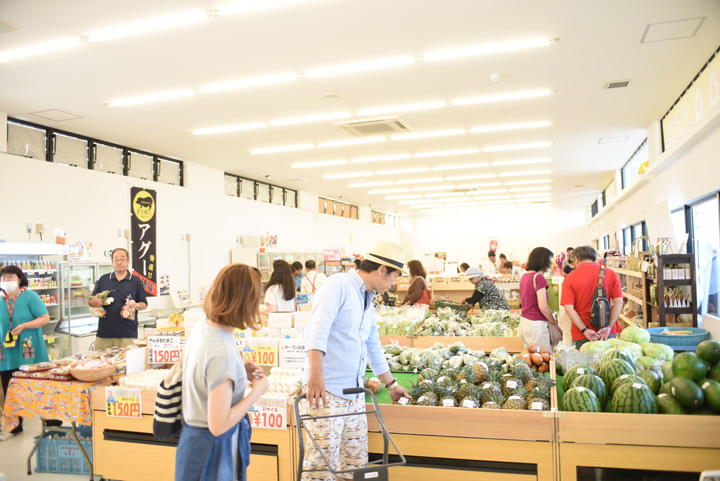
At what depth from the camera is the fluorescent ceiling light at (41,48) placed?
15.7 feet

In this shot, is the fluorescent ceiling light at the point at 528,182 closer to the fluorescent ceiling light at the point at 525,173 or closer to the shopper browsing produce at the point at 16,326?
the fluorescent ceiling light at the point at 525,173

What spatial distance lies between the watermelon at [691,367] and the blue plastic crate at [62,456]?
4254mm

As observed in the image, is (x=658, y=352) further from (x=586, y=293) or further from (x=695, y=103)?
(x=695, y=103)

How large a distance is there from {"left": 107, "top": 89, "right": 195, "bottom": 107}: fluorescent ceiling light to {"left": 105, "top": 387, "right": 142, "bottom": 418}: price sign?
396cm

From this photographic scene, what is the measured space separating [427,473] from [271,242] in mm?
10797

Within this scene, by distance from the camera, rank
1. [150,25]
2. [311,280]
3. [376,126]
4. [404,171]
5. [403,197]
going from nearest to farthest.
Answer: [150,25], [376,126], [311,280], [404,171], [403,197]

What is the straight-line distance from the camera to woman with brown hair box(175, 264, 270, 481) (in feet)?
6.33

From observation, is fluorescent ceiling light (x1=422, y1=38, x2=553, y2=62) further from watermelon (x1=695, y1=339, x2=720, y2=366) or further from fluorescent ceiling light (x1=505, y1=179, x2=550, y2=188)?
fluorescent ceiling light (x1=505, y1=179, x2=550, y2=188)

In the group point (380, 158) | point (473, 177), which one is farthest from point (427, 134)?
point (473, 177)

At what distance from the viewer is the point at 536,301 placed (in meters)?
4.93

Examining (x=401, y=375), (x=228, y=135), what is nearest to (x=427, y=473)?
(x=401, y=375)

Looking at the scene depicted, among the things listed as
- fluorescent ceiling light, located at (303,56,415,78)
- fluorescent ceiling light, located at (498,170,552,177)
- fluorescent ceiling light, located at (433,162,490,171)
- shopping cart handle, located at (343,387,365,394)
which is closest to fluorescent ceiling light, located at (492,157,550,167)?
fluorescent ceiling light, located at (433,162,490,171)

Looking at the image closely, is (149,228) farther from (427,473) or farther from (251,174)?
(427,473)

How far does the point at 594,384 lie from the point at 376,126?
5922 millimetres
